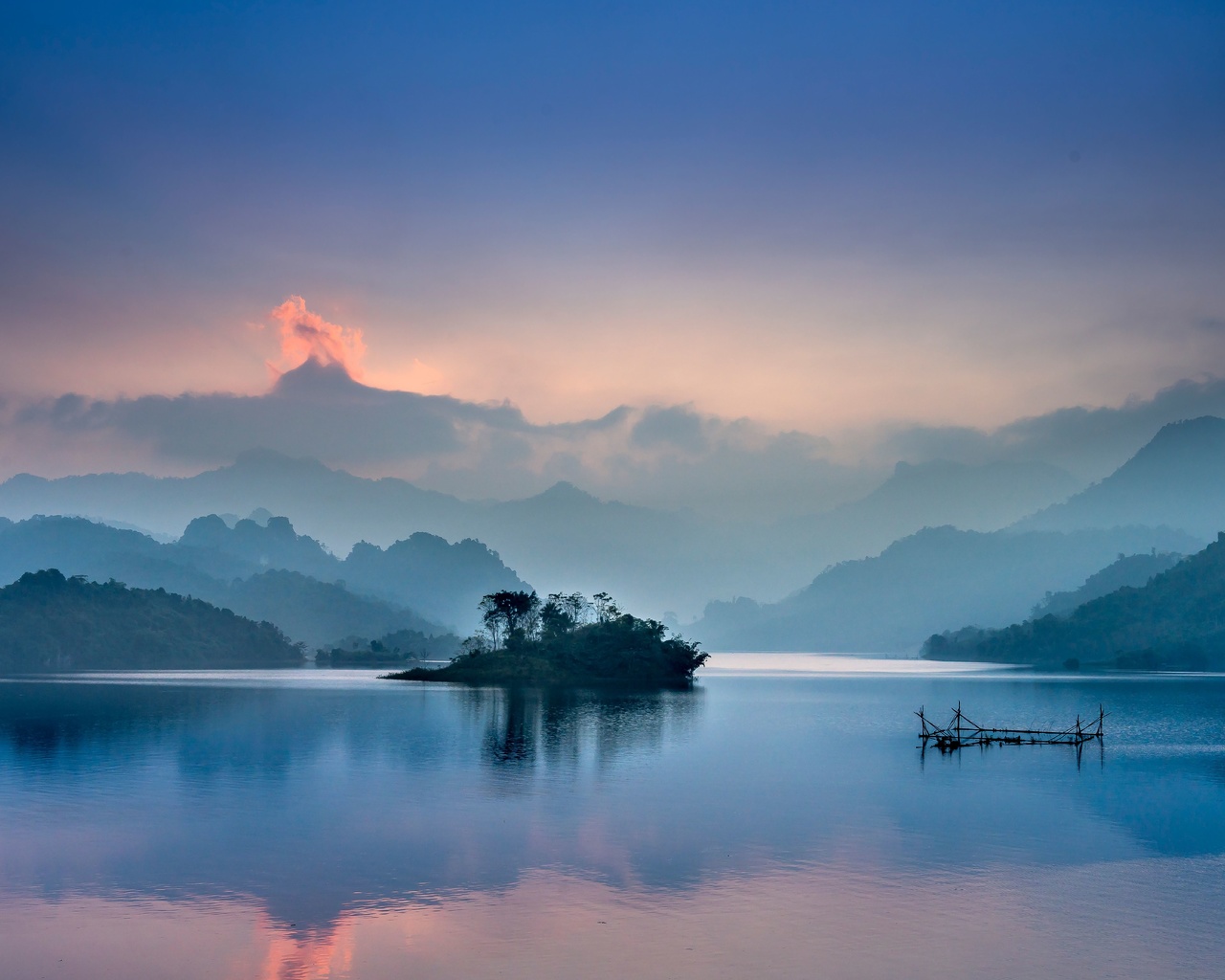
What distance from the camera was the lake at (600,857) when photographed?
2969 centimetres

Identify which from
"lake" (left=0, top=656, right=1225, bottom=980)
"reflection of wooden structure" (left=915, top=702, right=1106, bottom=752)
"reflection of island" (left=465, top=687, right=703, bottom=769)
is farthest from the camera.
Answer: "reflection of wooden structure" (left=915, top=702, right=1106, bottom=752)

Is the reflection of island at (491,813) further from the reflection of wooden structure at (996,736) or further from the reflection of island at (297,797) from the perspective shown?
the reflection of wooden structure at (996,736)

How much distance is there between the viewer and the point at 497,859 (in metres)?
40.8

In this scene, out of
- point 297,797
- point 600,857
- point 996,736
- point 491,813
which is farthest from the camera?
point 996,736

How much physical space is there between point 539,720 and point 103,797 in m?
53.8

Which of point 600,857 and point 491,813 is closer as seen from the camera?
point 600,857

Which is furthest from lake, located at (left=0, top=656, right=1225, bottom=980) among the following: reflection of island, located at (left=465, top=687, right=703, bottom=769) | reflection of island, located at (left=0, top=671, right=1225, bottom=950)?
reflection of island, located at (left=465, top=687, right=703, bottom=769)

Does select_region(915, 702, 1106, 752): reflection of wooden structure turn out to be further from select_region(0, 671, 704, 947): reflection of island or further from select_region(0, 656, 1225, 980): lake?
select_region(0, 671, 704, 947): reflection of island

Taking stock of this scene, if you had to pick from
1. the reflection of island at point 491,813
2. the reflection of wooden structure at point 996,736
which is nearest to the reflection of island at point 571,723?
the reflection of island at point 491,813

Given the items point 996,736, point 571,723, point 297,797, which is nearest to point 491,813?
point 297,797

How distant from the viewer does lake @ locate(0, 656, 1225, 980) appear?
29688 millimetres

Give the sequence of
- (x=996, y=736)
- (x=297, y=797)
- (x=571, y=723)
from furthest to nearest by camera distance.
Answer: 1. (x=571, y=723)
2. (x=996, y=736)
3. (x=297, y=797)

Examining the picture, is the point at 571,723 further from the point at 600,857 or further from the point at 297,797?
the point at 600,857

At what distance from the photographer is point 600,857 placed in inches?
1630
